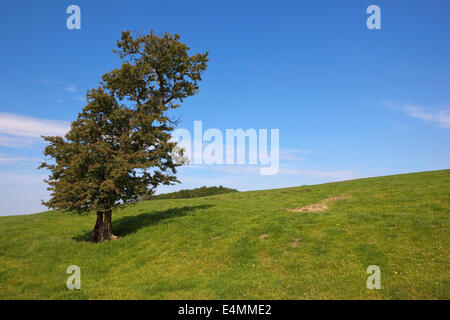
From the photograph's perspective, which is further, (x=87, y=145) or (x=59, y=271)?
(x=87, y=145)

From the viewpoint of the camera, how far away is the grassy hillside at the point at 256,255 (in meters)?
14.4

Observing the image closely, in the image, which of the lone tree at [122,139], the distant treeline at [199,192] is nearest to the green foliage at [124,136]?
the lone tree at [122,139]

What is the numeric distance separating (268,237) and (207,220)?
8.08 m

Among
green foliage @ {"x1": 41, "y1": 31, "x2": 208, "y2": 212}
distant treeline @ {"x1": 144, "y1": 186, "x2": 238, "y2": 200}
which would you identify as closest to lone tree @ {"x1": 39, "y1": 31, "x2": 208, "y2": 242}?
green foliage @ {"x1": 41, "y1": 31, "x2": 208, "y2": 212}

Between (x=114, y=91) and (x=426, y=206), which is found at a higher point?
(x=114, y=91)

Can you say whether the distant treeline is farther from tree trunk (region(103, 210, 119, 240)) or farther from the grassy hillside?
tree trunk (region(103, 210, 119, 240))

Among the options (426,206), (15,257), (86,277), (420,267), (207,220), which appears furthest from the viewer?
(207,220)

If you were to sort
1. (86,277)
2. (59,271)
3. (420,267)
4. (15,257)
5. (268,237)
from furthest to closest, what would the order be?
(15,257)
(268,237)
(59,271)
(86,277)
(420,267)

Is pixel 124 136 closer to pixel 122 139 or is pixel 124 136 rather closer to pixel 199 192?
pixel 122 139

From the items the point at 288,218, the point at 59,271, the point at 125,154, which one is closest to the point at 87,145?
the point at 125,154

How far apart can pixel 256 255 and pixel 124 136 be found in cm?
1627

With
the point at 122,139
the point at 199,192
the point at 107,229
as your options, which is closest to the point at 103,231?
the point at 107,229
